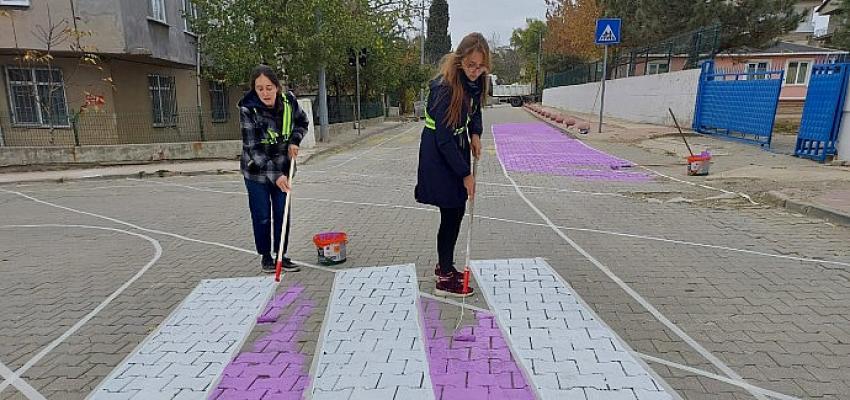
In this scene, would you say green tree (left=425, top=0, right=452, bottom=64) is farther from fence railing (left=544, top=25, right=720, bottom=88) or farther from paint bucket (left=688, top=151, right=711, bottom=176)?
paint bucket (left=688, top=151, right=711, bottom=176)

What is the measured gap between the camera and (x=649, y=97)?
21297mm

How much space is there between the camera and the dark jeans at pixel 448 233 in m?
4.25

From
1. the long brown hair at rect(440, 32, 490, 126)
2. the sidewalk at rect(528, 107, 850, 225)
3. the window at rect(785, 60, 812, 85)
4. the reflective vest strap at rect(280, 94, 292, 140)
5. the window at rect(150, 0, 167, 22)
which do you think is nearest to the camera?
the long brown hair at rect(440, 32, 490, 126)

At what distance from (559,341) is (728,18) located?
26175mm

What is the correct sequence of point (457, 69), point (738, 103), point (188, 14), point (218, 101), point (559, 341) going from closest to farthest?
1. point (559, 341)
2. point (457, 69)
3. point (738, 103)
4. point (188, 14)
5. point (218, 101)

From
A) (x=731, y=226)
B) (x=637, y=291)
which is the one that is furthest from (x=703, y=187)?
(x=637, y=291)

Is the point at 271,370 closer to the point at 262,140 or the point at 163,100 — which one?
the point at 262,140

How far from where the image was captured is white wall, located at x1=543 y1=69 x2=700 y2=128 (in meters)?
17.0

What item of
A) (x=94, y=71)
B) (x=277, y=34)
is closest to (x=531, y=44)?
(x=277, y=34)

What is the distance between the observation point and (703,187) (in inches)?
344

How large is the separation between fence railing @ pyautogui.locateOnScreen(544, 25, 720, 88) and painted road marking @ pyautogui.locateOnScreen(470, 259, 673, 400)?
15.1 meters

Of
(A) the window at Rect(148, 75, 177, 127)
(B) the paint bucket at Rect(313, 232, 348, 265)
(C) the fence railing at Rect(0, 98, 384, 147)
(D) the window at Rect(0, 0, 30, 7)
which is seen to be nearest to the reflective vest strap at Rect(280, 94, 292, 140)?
(B) the paint bucket at Rect(313, 232, 348, 265)

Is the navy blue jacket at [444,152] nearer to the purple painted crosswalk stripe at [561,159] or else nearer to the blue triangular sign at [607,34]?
the purple painted crosswalk stripe at [561,159]

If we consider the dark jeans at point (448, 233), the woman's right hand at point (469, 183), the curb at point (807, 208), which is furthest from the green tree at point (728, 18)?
the woman's right hand at point (469, 183)
